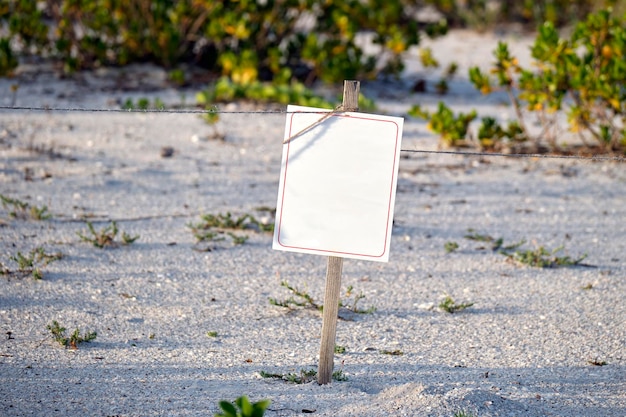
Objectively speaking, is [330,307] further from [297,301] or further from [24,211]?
[24,211]

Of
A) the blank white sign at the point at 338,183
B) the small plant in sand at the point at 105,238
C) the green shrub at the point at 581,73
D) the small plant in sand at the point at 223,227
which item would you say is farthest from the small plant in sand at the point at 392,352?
the green shrub at the point at 581,73

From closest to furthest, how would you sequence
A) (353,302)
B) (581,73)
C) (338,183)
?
1. (338,183)
2. (353,302)
3. (581,73)

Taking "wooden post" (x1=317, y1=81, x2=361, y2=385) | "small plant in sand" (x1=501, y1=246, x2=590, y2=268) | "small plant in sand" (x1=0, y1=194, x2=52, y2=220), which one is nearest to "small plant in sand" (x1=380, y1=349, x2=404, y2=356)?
"wooden post" (x1=317, y1=81, x2=361, y2=385)

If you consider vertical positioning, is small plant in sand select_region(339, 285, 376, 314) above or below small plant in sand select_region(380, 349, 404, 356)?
above

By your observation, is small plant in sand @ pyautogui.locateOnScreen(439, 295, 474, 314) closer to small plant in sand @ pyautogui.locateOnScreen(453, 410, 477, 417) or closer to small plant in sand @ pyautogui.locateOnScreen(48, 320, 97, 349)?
small plant in sand @ pyautogui.locateOnScreen(453, 410, 477, 417)

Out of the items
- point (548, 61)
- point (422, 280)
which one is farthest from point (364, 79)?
point (422, 280)

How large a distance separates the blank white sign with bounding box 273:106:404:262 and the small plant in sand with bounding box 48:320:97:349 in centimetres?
102

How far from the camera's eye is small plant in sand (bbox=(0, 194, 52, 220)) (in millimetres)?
4887

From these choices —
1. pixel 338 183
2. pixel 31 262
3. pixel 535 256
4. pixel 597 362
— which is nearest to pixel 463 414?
pixel 338 183

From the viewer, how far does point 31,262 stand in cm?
411

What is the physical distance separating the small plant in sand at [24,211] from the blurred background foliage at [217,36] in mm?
3661

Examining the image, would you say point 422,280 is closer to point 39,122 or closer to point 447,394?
point 447,394

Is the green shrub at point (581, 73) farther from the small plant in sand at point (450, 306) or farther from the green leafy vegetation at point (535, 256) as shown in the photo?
the small plant in sand at point (450, 306)

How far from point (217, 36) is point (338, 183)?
6275 mm
